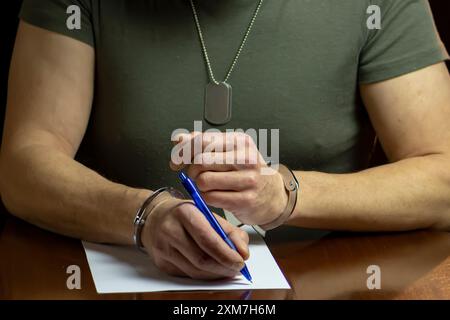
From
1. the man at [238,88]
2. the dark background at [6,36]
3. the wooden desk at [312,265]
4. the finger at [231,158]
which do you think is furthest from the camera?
the dark background at [6,36]

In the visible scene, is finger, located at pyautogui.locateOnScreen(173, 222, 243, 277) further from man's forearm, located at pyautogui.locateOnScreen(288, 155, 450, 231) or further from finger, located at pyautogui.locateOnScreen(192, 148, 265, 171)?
man's forearm, located at pyautogui.locateOnScreen(288, 155, 450, 231)

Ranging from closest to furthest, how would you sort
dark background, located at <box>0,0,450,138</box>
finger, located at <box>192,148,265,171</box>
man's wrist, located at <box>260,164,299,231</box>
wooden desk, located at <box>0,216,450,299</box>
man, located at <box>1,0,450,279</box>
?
wooden desk, located at <box>0,216,450,299</box> → finger, located at <box>192,148,265,171</box> → man's wrist, located at <box>260,164,299,231</box> → man, located at <box>1,0,450,279</box> → dark background, located at <box>0,0,450,138</box>

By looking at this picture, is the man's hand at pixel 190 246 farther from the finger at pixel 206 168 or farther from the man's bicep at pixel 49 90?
the man's bicep at pixel 49 90

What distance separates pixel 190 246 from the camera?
1167mm

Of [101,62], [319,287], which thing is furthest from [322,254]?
[101,62]

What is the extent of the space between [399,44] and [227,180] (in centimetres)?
56

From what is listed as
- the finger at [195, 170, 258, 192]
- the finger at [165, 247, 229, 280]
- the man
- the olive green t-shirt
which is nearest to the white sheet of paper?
the finger at [165, 247, 229, 280]

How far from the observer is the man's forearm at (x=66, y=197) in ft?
4.28

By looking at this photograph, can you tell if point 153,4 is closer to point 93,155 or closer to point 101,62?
point 101,62

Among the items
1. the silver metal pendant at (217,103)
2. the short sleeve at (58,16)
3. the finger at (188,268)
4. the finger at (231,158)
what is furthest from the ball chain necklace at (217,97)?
the finger at (188,268)

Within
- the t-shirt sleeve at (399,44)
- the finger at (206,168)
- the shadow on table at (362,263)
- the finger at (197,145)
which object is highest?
the t-shirt sleeve at (399,44)

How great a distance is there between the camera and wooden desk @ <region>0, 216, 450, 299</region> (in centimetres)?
112

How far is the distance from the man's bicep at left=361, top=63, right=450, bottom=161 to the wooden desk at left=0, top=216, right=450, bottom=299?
204 millimetres

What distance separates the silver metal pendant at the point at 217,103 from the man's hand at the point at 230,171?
0.30 metres
